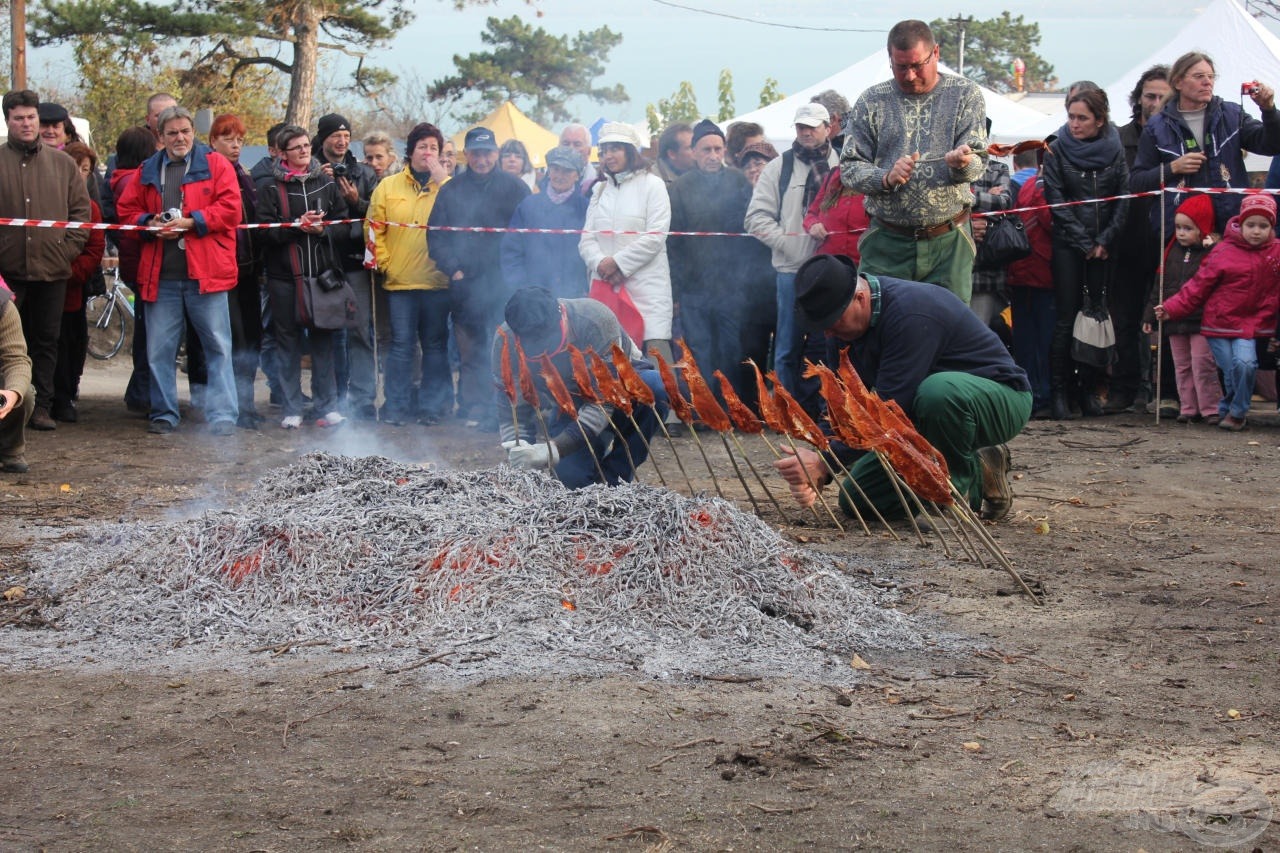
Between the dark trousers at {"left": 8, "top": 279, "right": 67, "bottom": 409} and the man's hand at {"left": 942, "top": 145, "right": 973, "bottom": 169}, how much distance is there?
622 cm

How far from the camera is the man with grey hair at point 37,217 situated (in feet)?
31.2

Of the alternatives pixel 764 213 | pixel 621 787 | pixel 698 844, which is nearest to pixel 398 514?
pixel 621 787

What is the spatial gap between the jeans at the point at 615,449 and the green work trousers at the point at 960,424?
1.15 m

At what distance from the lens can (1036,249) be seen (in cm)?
1052

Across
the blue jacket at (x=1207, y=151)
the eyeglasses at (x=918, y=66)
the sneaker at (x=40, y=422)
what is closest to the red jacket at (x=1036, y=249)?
the blue jacket at (x=1207, y=151)

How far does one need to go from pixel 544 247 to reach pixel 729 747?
7.15 m

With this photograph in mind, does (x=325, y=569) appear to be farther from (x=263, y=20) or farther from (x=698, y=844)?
(x=263, y=20)

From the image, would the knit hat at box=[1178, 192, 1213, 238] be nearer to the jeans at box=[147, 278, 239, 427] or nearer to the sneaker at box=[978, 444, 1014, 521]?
the sneaker at box=[978, 444, 1014, 521]

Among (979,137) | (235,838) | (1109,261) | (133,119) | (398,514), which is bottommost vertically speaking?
(235,838)

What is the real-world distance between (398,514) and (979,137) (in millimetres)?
4230

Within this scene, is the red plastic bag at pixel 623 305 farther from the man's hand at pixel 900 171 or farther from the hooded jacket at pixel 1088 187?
the hooded jacket at pixel 1088 187

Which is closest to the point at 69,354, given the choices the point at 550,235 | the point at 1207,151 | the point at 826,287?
the point at 550,235

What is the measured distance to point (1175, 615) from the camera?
530 centimetres

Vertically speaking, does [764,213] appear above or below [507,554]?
above
